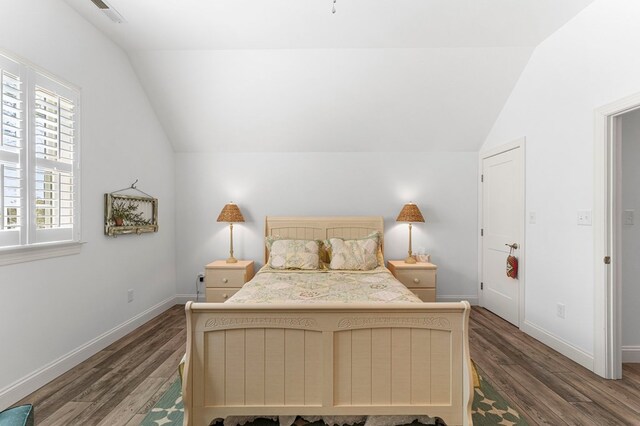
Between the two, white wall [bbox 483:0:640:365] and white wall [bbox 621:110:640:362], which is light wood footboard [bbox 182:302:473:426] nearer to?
white wall [bbox 483:0:640:365]

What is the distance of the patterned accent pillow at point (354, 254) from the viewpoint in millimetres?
3379

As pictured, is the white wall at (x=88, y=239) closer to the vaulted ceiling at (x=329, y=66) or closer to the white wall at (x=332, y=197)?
the vaulted ceiling at (x=329, y=66)

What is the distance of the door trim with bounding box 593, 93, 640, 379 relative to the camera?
2254mm

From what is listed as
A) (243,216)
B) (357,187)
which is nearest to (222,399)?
(243,216)

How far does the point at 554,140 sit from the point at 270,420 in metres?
3.27

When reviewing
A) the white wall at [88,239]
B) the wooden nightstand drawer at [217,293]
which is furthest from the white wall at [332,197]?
the wooden nightstand drawer at [217,293]

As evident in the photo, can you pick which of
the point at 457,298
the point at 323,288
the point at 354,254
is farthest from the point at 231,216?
the point at 457,298

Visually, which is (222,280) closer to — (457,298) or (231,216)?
(231,216)

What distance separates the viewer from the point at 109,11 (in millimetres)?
2486

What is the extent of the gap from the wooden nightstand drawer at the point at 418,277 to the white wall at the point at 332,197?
482 mm

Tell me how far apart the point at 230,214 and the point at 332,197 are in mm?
1355

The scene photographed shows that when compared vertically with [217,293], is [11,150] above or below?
above

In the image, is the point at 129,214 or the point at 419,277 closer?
the point at 129,214

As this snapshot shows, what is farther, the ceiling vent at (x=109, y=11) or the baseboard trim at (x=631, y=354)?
the baseboard trim at (x=631, y=354)
